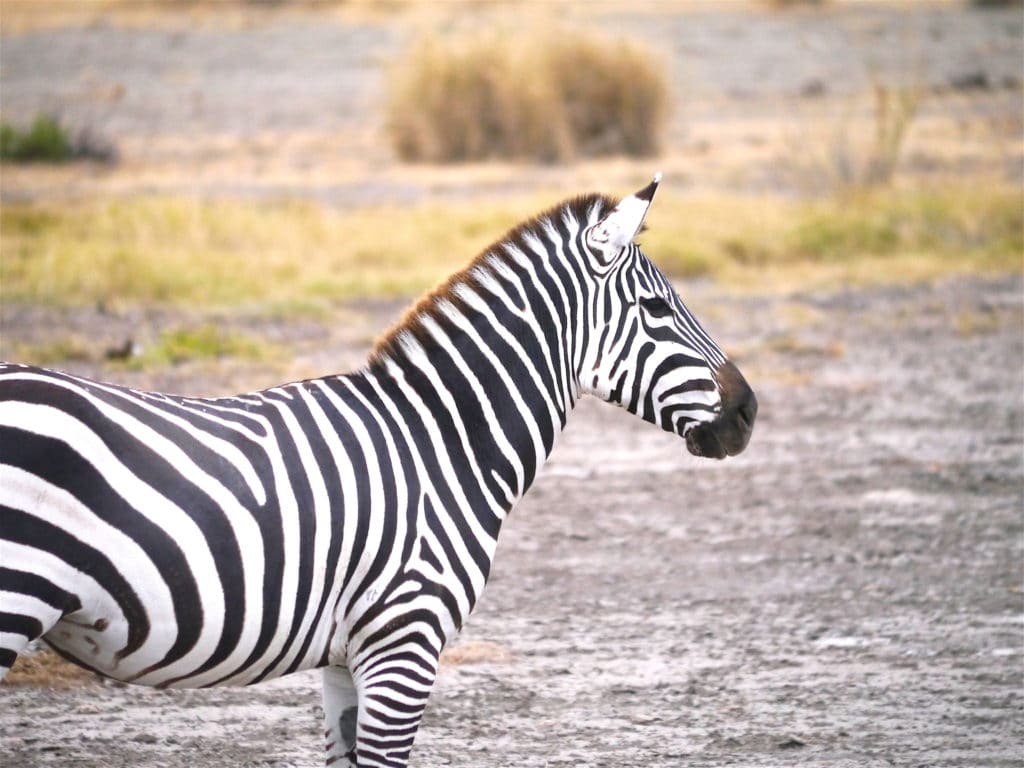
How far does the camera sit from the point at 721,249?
44.8ft

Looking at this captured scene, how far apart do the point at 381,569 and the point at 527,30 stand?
17.7 m

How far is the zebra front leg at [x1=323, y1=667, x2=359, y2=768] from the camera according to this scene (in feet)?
11.8

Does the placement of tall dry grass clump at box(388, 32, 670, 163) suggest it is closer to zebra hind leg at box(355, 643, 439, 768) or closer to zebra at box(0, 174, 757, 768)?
zebra at box(0, 174, 757, 768)

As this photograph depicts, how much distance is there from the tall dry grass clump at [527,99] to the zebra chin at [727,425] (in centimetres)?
1551

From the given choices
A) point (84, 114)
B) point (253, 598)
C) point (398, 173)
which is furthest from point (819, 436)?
point (84, 114)

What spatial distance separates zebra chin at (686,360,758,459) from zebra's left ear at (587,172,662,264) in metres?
0.42

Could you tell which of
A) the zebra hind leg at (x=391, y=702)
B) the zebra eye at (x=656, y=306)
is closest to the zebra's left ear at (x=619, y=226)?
the zebra eye at (x=656, y=306)

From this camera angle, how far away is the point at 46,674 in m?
5.14

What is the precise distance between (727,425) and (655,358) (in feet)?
0.83

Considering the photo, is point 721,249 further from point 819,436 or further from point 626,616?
point 626,616

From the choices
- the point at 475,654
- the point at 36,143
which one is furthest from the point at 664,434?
the point at 36,143

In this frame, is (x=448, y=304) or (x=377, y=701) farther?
(x=448, y=304)

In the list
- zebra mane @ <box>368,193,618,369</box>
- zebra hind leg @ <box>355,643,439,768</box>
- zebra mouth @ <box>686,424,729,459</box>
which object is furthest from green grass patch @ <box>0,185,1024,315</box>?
zebra hind leg @ <box>355,643,439,768</box>

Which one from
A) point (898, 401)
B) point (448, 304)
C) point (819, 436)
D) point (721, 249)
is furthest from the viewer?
point (721, 249)
